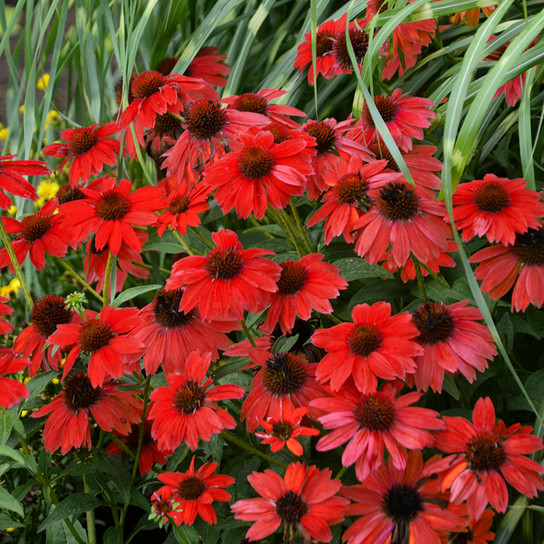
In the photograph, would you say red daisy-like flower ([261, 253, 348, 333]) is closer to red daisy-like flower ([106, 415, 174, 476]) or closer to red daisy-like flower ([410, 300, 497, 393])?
red daisy-like flower ([410, 300, 497, 393])

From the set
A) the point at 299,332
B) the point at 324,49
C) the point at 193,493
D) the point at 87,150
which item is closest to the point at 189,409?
the point at 193,493

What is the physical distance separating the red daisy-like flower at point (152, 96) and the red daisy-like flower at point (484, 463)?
467mm

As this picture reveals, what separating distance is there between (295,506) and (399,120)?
0.47 metres

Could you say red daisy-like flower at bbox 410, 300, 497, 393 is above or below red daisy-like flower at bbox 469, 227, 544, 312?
below

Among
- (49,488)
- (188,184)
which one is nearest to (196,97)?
(188,184)

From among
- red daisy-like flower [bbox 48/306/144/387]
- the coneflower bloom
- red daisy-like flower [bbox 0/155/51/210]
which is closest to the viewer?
red daisy-like flower [bbox 48/306/144/387]

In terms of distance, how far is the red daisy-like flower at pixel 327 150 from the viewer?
78 cm

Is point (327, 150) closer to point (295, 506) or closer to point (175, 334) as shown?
point (175, 334)

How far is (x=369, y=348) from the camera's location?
0.62m

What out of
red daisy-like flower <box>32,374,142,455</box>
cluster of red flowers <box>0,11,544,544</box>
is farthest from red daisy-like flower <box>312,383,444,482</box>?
red daisy-like flower <box>32,374,142,455</box>

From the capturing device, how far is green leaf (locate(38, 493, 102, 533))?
27.6 inches

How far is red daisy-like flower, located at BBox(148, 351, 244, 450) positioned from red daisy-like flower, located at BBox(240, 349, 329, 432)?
5cm

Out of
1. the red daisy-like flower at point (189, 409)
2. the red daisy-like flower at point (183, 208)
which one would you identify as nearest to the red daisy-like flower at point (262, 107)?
the red daisy-like flower at point (183, 208)

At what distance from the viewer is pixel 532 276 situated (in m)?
0.66
